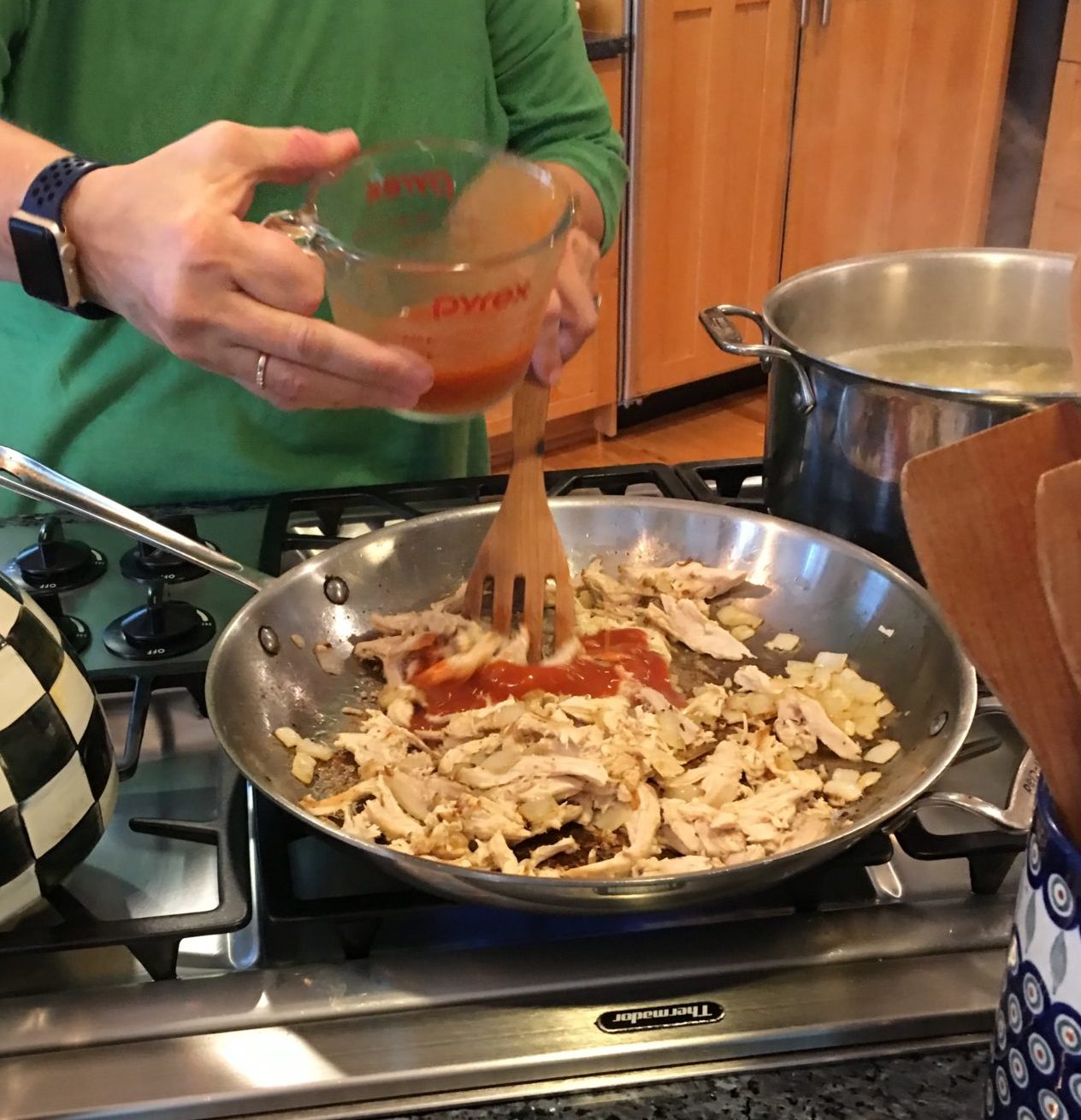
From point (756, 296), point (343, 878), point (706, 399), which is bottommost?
point (706, 399)

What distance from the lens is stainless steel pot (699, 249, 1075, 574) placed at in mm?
777

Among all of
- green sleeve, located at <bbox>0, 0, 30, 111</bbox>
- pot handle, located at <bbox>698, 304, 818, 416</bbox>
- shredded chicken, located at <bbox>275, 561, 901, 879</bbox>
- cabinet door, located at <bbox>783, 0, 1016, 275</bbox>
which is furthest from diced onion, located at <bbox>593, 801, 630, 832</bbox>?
cabinet door, located at <bbox>783, 0, 1016, 275</bbox>

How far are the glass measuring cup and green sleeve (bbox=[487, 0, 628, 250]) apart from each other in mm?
284

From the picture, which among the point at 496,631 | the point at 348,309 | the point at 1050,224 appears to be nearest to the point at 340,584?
the point at 496,631

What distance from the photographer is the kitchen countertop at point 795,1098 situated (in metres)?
0.48

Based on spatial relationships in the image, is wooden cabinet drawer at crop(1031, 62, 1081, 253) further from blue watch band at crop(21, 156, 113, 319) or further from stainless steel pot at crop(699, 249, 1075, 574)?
blue watch band at crop(21, 156, 113, 319)

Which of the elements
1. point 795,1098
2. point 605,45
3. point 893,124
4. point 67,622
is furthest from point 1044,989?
point 893,124

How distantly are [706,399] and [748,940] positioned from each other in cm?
259

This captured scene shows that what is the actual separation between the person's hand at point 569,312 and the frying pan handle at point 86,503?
25cm

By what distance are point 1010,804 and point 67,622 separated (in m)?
0.62

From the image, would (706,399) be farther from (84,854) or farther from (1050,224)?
(84,854)

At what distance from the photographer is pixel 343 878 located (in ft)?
1.97

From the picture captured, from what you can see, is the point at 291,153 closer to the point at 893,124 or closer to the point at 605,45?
the point at 605,45

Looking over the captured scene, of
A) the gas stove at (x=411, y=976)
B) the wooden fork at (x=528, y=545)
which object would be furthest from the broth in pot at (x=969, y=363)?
the gas stove at (x=411, y=976)
